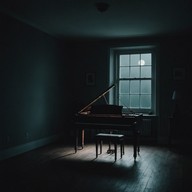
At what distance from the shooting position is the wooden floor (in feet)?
11.0

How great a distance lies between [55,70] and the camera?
21.8 feet

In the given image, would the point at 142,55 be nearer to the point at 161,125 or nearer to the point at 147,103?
the point at 147,103

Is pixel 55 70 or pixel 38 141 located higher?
pixel 55 70

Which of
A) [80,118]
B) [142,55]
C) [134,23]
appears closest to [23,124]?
[80,118]

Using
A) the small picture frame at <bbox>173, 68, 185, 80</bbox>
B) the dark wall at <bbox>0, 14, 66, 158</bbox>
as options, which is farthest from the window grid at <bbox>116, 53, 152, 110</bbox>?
the dark wall at <bbox>0, 14, 66, 158</bbox>

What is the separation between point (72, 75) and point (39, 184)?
4.28m

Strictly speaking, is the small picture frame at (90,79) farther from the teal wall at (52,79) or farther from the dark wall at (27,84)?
the dark wall at (27,84)

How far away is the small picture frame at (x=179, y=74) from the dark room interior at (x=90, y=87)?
0.02 meters

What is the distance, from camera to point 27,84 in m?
5.46

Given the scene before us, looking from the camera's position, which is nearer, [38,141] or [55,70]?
[38,141]

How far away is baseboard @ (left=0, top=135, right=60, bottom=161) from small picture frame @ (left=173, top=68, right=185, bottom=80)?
3.20 metres

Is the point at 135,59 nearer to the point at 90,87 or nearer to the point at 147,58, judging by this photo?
the point at 147,58

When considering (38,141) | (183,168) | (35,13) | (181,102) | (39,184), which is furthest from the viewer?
(181,102)

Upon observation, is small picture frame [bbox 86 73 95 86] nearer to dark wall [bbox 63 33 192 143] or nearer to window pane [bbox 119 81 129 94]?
dark wall [bbox 63 33 192 143]
